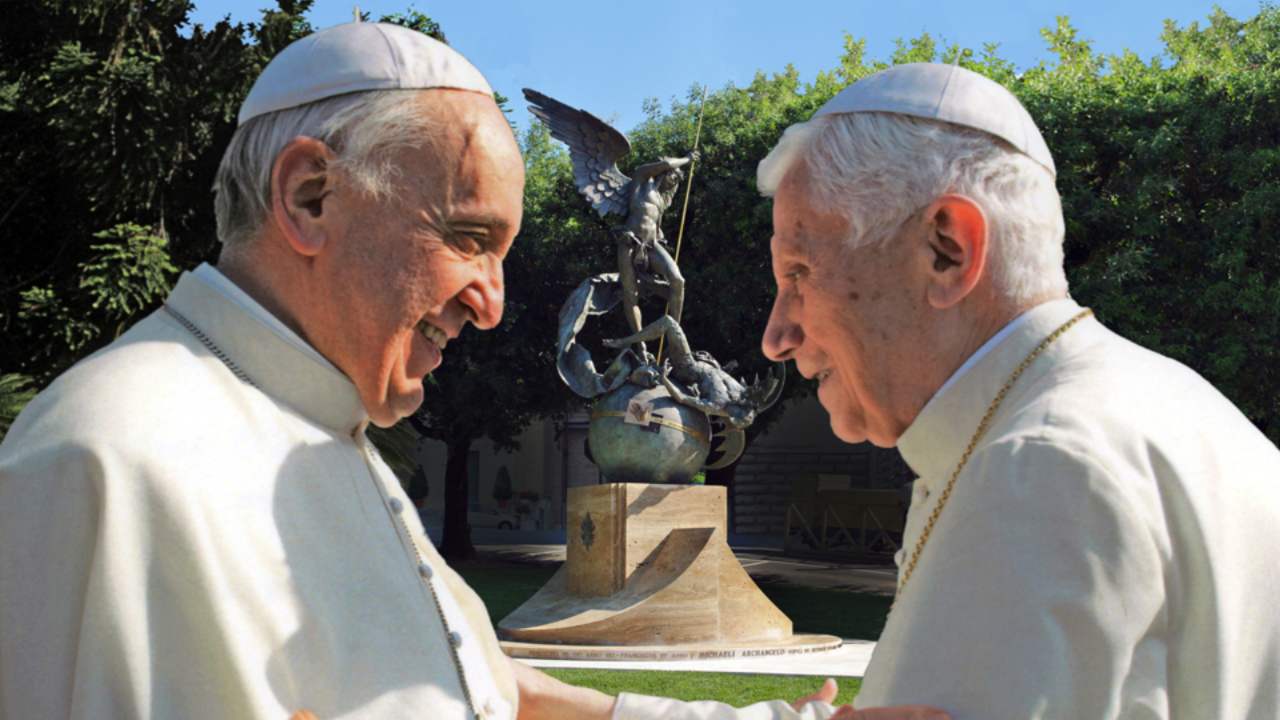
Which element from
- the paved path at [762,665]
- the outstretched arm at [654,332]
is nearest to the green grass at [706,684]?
the paved path at [762,665]

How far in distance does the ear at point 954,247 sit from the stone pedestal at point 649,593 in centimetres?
1081

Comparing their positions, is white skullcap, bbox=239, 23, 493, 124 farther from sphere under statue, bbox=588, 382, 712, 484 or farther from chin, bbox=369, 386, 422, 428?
sphere under statue, bbox=588, 382, 712, 484

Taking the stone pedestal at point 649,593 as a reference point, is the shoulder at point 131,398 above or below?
above

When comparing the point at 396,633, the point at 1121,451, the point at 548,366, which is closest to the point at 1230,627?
the point at 1121,451

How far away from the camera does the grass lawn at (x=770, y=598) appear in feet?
33.3

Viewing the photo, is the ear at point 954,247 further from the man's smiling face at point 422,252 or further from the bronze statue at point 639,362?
the bronze statue at point 639,362

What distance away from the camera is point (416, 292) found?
2.25 m

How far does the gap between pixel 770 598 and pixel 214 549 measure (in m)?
21.3

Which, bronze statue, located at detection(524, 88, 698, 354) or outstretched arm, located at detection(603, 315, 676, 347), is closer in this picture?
outstretched arm, located at detection(603, 315, 676, 347)

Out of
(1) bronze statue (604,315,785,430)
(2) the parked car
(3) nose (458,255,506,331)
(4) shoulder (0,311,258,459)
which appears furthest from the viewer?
(2) the parked car

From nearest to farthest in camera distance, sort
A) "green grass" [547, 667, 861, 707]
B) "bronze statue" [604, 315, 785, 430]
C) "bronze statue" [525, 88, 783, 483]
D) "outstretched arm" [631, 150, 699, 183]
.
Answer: "green grass" [547, 667, 861, 707]
"bronze statue" [525, 88, 783, 483]
"bronze statue" [604, 315, 785, 430]
"outstretched arm" [631, 150, 699, 183]

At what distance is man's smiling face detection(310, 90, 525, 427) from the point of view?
7.27ft

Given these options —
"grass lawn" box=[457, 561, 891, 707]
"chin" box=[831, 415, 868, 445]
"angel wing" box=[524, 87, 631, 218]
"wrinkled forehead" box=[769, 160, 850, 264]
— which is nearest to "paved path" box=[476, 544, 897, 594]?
"grass lawn" box=[457, 561, 891, 707]

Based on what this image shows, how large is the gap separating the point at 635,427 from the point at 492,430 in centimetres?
1521
